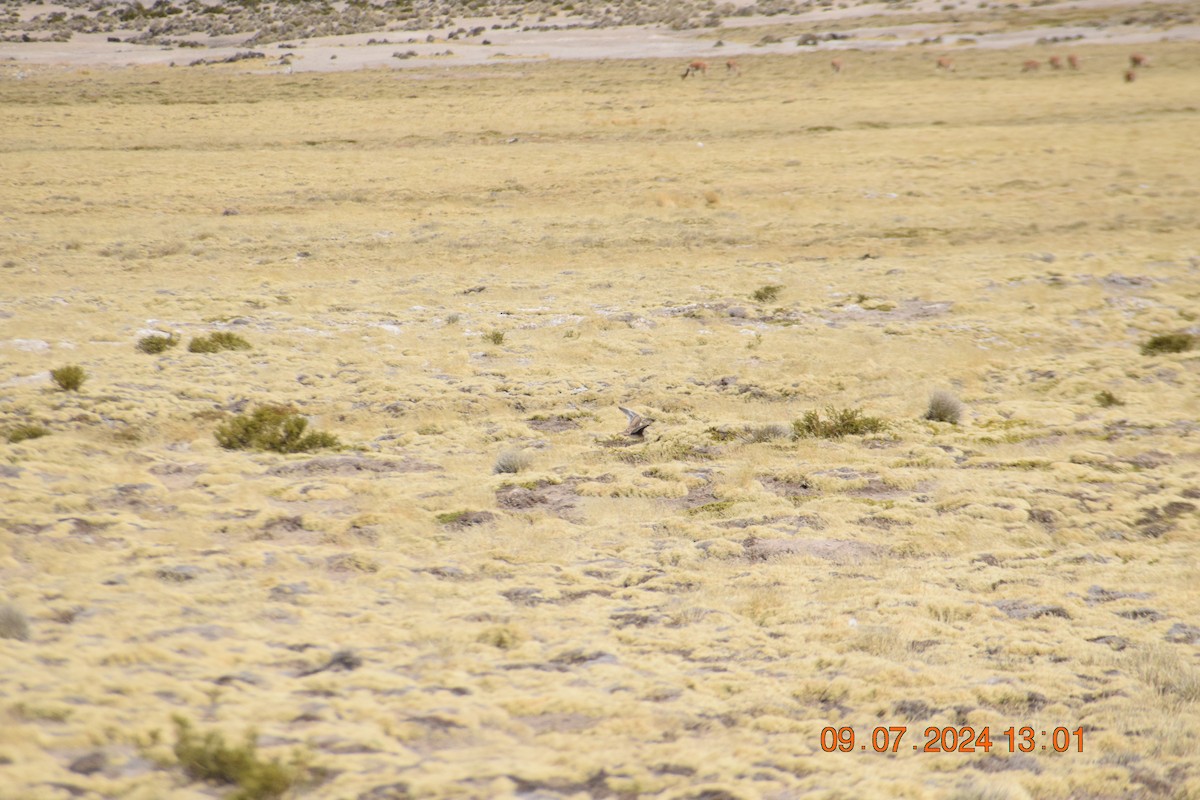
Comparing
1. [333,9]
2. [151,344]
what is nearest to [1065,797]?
[151,344]

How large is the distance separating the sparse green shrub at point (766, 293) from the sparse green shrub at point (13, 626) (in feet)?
38.0

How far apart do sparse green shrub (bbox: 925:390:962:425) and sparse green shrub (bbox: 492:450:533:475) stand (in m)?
4.39

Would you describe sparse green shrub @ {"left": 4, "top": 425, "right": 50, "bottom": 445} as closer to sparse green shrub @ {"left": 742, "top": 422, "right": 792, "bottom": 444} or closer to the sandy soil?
sparse green shrub @ {"left": 742, "top": 422, "right": 792, "bottom": 444}

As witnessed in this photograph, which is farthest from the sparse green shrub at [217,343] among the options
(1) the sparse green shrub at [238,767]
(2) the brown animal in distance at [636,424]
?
(1) the sparse green shrub at [238,767]

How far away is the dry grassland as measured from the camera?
421 centimetres

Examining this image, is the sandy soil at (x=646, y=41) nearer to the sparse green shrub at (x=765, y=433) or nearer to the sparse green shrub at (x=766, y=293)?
the sparse green shrub at (x=766, y=293)

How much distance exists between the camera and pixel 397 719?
4.18 metres

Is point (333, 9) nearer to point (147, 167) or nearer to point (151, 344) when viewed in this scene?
point (147, 167)

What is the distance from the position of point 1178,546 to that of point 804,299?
844 cm

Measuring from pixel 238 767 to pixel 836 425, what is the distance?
6958 mm

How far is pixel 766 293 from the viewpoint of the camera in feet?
48.4

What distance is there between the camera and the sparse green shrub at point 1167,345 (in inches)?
469

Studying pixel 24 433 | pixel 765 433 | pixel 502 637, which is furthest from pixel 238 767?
pixel 765 433

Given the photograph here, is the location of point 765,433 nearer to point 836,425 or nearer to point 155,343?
point 836,425
